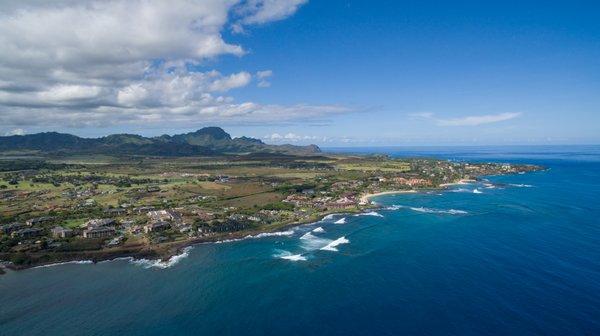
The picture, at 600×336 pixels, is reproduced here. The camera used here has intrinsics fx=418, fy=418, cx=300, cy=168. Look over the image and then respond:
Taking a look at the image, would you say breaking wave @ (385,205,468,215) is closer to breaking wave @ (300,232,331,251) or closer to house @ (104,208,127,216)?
breaking wave @ (300,232,331,251)

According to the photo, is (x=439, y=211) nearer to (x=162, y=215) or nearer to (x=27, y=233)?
(x=162, y=215)

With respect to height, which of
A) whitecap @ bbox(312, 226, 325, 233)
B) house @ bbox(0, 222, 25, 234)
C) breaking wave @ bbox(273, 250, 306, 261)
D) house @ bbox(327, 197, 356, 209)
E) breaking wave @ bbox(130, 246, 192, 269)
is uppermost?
house @ bbox(327, 197, 356, 209)

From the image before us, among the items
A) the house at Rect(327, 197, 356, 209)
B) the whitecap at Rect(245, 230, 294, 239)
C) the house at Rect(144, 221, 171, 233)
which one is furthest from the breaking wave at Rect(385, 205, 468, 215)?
the house at Rect(144, 221, 171, 233)

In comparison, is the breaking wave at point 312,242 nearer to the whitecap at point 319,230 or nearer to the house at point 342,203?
the whitecap at point 319,230

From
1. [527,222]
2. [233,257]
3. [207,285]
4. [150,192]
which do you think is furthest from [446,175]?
[207,285]

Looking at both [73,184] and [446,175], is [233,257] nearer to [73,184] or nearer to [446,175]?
[73,184]

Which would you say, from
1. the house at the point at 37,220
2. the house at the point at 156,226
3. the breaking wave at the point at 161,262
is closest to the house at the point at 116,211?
the house at the point at 37,220
